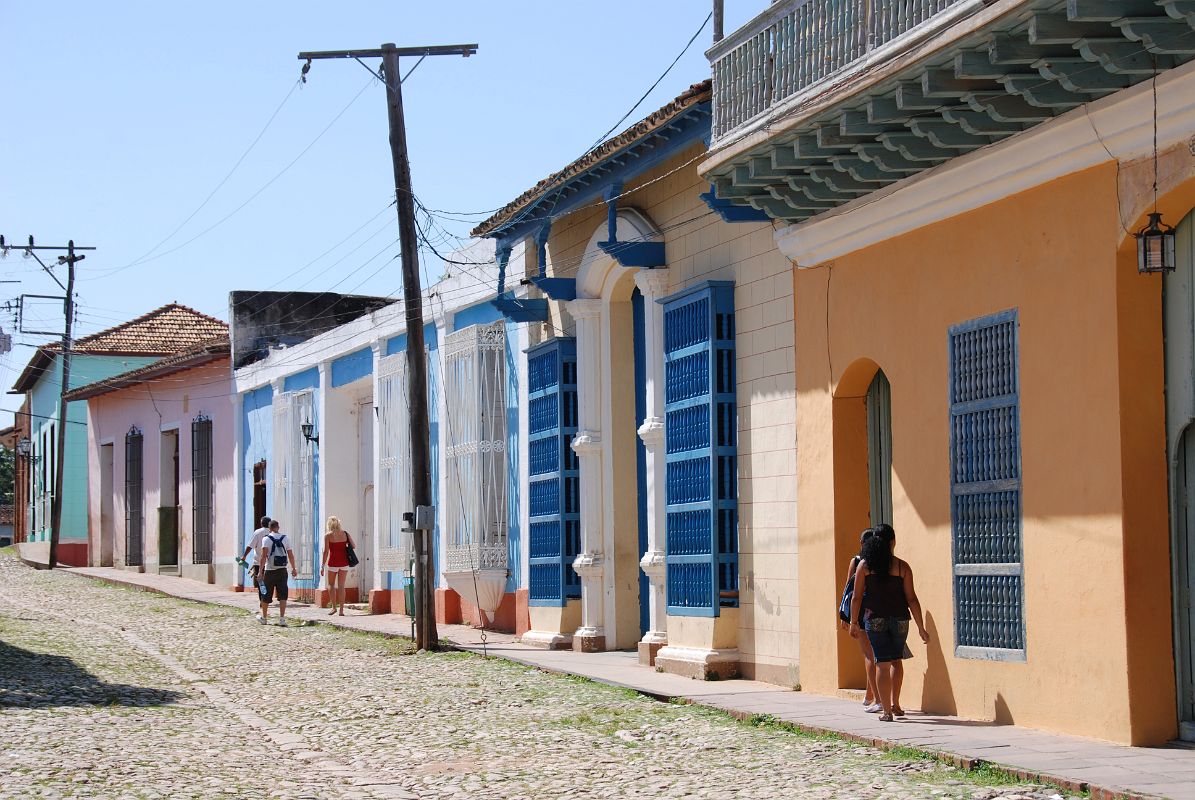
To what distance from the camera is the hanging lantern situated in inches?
336

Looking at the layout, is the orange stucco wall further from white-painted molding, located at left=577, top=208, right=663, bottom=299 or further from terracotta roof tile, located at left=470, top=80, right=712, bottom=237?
white-painted molding, located at left=577, top=208, right=663, bottom=299

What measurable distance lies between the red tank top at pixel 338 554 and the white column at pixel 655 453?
9.31 metres

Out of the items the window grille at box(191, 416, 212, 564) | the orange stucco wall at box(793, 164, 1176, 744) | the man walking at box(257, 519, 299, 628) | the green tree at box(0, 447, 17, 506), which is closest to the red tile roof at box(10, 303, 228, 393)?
the window grille at box(191, 416, 212, 564)

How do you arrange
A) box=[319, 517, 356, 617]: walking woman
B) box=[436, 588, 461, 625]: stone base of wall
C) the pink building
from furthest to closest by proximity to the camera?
1. the pink building
2. box=[319, 517, 356, 617]: walking woman
3. box=[436, 588, 461, 625]: stone base of wall

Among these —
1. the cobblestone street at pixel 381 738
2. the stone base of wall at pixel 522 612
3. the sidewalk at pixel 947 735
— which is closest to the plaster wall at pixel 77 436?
the stone base of wall at pixel 522 612

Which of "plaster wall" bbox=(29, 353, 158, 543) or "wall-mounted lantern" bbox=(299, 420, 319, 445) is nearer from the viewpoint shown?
"wall-mounted lantern" bbox=(299, 420, 319, 445)

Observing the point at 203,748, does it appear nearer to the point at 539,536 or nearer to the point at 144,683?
the point at 144,683

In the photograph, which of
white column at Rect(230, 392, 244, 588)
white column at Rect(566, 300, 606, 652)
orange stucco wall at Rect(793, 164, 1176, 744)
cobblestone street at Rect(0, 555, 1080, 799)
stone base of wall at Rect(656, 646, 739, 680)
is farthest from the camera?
white column at Rect(230, 392, 244, 588)

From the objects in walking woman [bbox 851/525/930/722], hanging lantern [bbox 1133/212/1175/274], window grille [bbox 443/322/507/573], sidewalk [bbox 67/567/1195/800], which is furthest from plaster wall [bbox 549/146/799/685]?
window grille [bbox 443/322/507/573]

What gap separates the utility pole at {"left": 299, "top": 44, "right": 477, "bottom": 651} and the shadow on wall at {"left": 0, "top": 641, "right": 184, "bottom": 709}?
3.47 meters

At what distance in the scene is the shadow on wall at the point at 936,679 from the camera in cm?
1054

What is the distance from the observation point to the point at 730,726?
10461 mm

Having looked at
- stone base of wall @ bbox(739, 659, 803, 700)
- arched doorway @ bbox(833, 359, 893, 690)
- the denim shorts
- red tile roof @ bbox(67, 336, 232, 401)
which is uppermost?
red tile roof @ bbox(67, 336, 232, 401)

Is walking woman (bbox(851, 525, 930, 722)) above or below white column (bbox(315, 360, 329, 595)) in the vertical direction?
below
